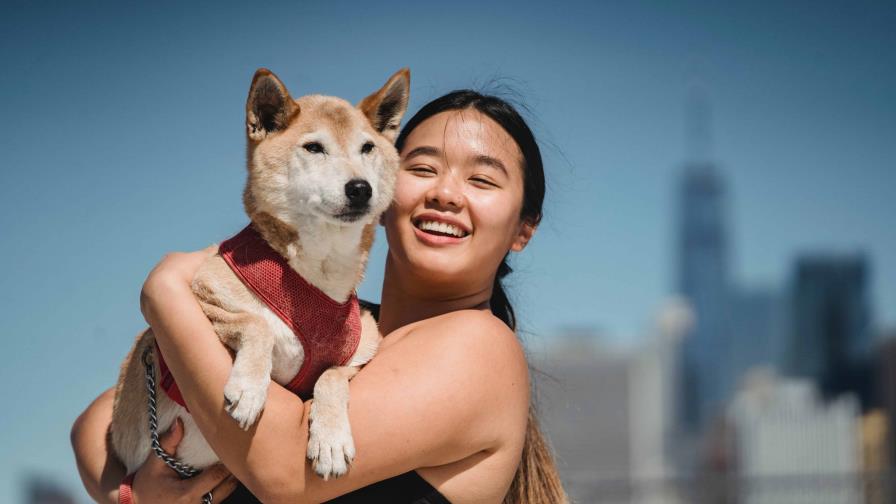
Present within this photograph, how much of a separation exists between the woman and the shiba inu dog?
0.10 meters

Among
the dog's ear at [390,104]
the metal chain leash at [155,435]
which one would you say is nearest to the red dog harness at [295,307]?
the metal chain leash at [155,435]

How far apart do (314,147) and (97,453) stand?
163cm

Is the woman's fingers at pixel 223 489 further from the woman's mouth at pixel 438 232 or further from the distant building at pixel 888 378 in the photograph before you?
the distant building at pixel 888 378

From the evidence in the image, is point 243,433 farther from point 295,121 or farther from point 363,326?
point 295,121

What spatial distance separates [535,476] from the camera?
13.0ft

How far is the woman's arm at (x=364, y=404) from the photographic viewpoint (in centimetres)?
296

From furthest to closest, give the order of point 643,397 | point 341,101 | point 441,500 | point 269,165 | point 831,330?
point 831,330 < point 643,397 < point 341,101 < point 269,165 < point 441,500

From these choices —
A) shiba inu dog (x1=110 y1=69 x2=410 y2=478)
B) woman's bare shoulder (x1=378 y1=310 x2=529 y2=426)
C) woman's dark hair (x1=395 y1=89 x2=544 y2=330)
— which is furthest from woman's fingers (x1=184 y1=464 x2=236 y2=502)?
woman's dark hair (x1=395 y1=89 x2=544 y2=330)

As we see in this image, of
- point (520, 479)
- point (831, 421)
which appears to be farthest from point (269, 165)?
point (831, 421)

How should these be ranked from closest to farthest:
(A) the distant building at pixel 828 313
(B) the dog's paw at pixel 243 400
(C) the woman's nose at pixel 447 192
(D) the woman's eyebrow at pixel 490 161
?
A: (B) the dog's paw at pixel 243 400
(C) the woman's nose at pixel 447 192
(D) the woman's eyebrow at pixel 490 161
(A) the distant building at pixel 828 313

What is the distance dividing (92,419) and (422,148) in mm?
1926

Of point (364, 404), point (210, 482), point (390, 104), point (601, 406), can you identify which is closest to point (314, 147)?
point (390, 104)

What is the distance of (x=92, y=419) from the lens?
13.1ft

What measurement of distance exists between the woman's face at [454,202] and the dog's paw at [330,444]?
3.33ft
